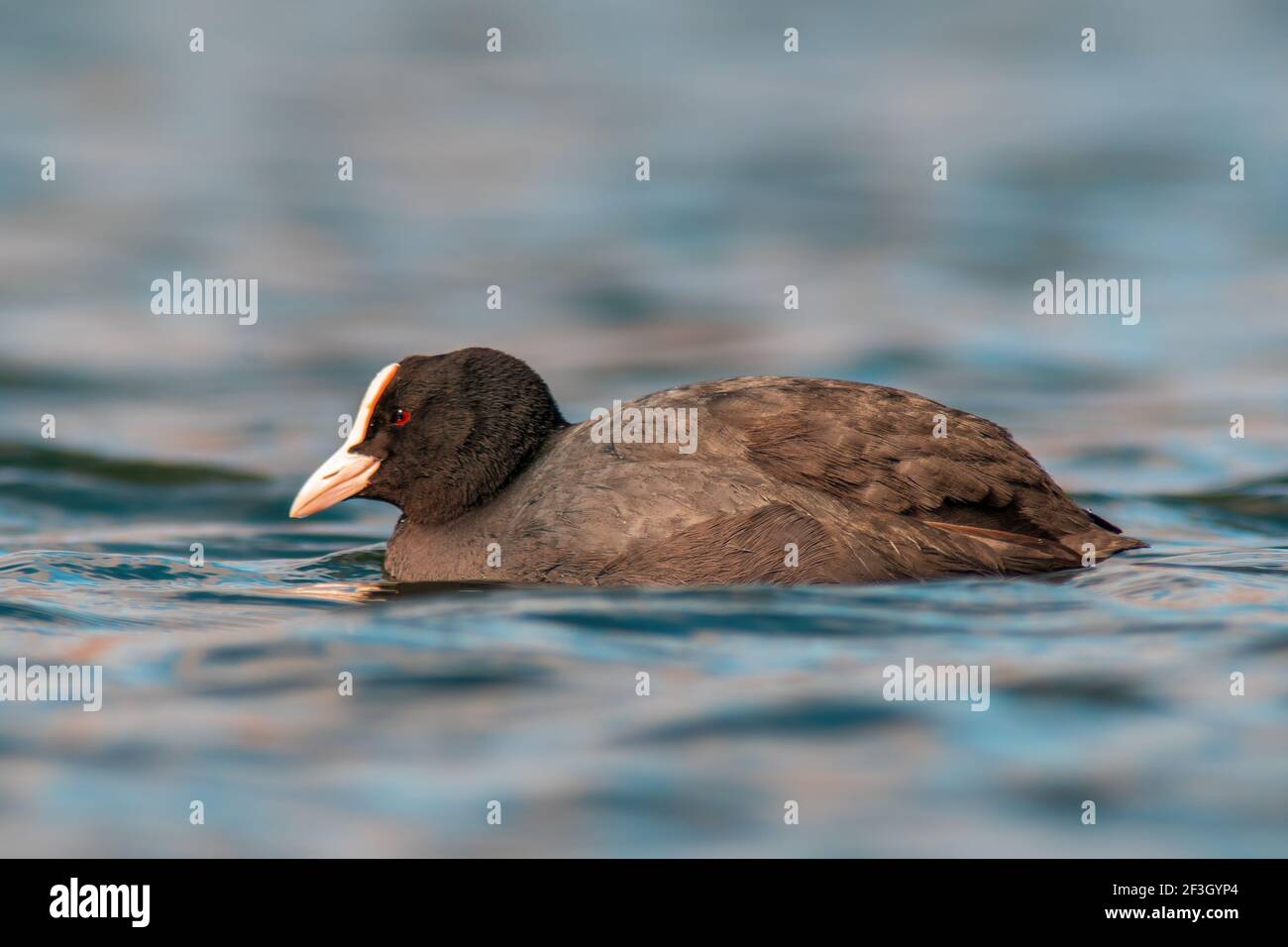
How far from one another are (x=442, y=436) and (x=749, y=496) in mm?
1543

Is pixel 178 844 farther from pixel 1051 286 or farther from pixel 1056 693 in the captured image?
pixel 1051 286

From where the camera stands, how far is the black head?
790 cm

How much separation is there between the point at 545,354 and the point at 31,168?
19.8 feet

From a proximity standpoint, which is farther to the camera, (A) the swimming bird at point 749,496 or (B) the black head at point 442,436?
(B) the black head at point 442,436

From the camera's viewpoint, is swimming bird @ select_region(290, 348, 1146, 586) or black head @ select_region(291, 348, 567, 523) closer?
swimming bird @ select_region(290, 348, 1146, 586)

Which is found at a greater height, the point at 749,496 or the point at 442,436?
the point at 442,436

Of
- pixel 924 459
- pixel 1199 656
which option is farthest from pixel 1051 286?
pixel 1199 656

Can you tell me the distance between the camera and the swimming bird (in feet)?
23.3

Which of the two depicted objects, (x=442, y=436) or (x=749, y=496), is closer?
(x=749, y=496)

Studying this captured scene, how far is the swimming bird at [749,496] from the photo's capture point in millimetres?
7109

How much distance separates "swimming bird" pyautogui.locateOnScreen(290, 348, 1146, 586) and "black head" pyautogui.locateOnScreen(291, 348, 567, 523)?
0.01 meters

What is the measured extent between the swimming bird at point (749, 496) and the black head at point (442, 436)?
0.01 m

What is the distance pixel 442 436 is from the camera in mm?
7945

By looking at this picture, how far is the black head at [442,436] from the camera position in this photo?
7902mm
